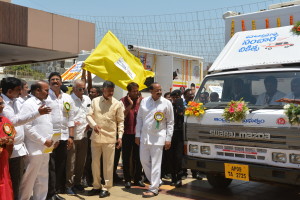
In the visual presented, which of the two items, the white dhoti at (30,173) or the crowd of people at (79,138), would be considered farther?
the white dhoti at (30,173)

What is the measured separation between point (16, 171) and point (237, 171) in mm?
3194

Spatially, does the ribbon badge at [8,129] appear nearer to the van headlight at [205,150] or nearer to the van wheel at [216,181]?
the van headlight at [205,150]

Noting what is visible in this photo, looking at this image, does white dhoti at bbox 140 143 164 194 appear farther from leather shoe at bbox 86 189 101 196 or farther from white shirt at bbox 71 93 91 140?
white shirt at bbox 71 93 91 140

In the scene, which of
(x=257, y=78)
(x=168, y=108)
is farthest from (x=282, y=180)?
(x=168, y=108)

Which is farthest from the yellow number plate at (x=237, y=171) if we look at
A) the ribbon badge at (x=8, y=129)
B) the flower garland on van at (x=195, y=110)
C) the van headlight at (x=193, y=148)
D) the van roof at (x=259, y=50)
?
the ribbon badge at (x=8, y=129)

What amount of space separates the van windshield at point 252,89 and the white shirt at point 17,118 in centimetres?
300

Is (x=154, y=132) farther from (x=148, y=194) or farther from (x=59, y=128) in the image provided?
(x=59, y=128)

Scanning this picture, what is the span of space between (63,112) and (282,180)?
11.7ft

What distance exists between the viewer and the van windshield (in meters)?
5.53

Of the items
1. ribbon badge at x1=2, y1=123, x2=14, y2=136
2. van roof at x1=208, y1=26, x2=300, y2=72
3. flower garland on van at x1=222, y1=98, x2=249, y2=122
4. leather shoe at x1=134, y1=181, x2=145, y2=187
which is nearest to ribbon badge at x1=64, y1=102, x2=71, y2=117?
ribbon badge at x1=2, y1=123, x2=14, y2=136

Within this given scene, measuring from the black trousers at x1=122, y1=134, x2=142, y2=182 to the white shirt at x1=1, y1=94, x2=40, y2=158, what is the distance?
2.55 meters

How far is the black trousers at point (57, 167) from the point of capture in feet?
18.8

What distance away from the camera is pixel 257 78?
19.5ft

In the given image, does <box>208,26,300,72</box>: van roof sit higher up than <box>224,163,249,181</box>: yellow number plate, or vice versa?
<box>208,26,300,72</box>: van roof
